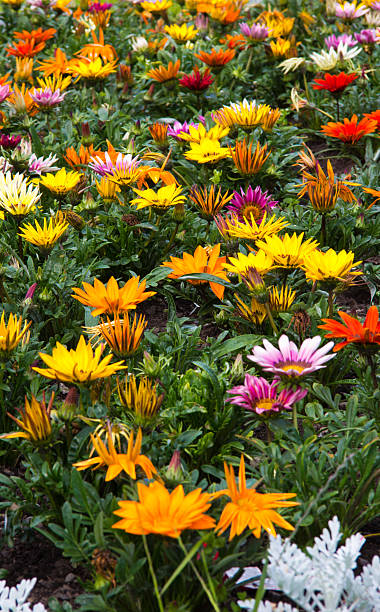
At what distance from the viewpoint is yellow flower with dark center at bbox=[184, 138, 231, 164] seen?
2453mm

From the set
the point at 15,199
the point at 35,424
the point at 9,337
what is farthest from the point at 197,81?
the point at 35,424

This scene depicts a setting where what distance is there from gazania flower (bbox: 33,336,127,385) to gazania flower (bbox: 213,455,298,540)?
33 cm

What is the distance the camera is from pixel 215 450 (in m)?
1.68

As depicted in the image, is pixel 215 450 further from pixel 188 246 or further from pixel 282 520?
pixel 188 246

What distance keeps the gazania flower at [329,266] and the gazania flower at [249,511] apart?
62 centimetres

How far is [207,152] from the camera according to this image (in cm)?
250

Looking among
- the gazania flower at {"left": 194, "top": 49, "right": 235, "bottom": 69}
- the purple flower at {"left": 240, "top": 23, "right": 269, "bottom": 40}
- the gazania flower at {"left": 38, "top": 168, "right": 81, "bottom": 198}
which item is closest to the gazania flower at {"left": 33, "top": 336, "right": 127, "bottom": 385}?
the gazania flower at {"left": 38, "top": 168, "right": 81, "bottom": 198}

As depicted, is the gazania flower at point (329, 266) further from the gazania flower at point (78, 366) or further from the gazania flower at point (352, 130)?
the gazania flower at point (352, 130)

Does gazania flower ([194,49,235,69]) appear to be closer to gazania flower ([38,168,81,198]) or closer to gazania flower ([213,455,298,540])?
gazania flower ([38,168,81,198])

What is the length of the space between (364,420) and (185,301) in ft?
3.09

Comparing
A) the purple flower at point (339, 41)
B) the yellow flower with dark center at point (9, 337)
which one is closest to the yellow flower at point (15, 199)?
the yellow flower with dark center at point (9, 337)

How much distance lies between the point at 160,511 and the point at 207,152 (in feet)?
5.16

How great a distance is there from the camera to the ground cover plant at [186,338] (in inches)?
51.6

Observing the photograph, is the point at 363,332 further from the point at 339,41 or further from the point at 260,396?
the point at 339,41
